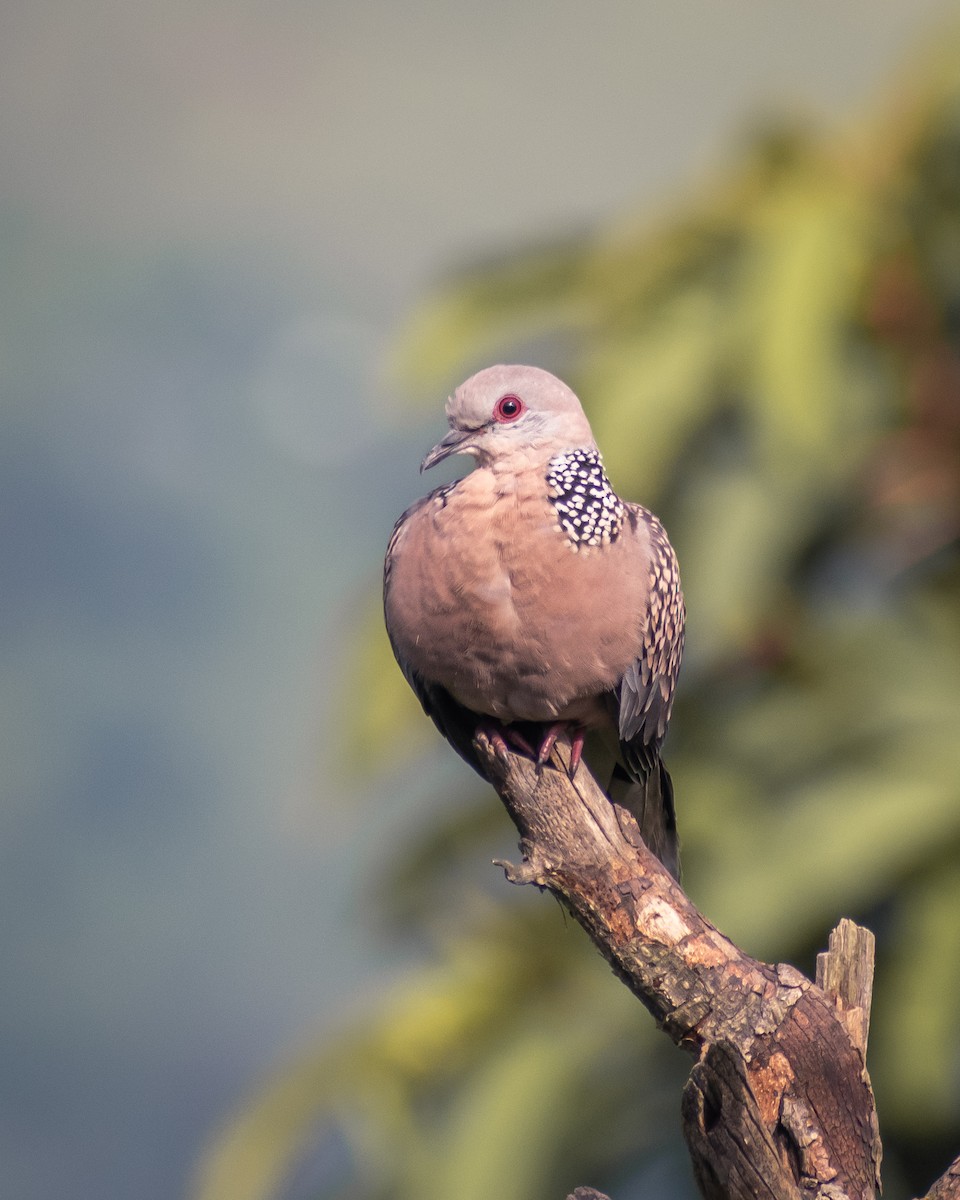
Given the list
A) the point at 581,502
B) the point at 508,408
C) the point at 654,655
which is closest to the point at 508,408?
the point at 508,408

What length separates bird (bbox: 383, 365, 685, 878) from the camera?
3.30 m

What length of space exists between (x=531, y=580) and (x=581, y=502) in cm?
23

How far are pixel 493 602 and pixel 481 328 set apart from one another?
377 centimetres

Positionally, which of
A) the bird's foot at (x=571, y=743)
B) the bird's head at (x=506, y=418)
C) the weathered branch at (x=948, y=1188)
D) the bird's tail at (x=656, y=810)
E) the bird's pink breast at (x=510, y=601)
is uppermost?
the bird's head at (x=506, y=418)

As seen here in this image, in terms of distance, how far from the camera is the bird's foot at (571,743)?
346 centimetres

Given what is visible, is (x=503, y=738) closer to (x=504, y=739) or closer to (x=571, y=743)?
(x=504, y=739)

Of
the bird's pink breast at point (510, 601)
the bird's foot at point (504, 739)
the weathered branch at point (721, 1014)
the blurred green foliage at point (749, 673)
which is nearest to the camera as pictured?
the weathered branch at point (721, 1014)

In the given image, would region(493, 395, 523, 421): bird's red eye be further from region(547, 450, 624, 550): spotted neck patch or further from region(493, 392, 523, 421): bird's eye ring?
region(547, 450, 624, 550): spotted neck patch

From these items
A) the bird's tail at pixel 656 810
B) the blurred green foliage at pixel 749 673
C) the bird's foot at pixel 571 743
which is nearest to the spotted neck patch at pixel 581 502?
the bird's foot at pixel 571 743

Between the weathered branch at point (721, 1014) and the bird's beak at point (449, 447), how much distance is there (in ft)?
2.41

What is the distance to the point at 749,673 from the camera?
6699mm

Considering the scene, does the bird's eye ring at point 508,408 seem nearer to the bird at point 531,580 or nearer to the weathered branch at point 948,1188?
the bird at point 531,580

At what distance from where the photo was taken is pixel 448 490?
11.3ft

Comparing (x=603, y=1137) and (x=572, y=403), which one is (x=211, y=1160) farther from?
(x=572, y=403)
